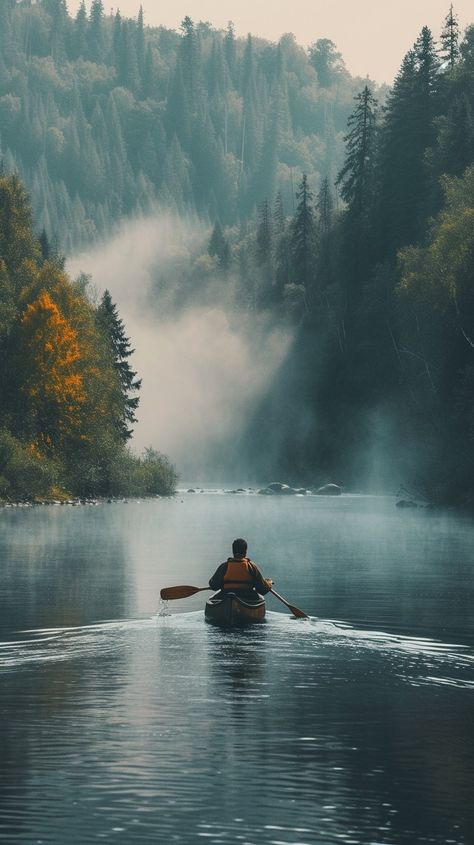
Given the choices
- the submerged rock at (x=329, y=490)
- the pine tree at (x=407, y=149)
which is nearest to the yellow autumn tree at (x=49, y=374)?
the submerged rock at (x=329, y=490)

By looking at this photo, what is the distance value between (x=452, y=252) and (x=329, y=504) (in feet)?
79.1

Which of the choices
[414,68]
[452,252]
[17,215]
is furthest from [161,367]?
[452,252]

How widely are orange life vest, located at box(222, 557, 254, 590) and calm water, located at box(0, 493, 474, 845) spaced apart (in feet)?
3.51

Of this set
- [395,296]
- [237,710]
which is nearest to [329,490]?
[395,296]

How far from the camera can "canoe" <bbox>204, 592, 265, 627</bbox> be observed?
31.5 metres

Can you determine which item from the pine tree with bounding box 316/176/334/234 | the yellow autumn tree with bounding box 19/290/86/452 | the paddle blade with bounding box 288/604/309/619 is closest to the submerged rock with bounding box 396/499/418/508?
the yellow autumn tree with bounding box 19/290/86/452

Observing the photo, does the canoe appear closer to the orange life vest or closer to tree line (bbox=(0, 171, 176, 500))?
the orange life vest

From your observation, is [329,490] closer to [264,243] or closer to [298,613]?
[264,243]

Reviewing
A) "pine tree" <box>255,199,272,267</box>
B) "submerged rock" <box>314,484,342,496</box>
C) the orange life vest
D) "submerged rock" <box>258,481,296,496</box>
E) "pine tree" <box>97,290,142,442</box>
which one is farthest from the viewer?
"pine tree" <box>255,199,272,267</box>

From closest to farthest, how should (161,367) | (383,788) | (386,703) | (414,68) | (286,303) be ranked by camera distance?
(383,788)
(386,703)
(414,68)
(286,303)
(161,367)

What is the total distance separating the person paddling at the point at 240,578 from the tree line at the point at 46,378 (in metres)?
57.5

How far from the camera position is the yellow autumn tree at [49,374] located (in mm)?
93500

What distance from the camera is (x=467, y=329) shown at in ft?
266

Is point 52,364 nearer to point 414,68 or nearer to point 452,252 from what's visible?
point 452,252
